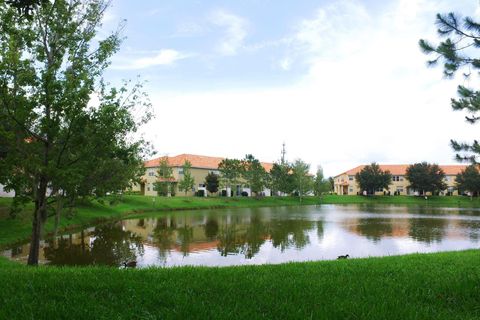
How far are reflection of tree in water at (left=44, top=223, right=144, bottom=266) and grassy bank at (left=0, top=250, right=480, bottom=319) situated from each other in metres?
9.55

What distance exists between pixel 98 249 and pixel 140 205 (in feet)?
89.4

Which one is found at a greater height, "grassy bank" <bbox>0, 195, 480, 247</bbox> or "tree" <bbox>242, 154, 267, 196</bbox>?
"tree" <bbox>242, 154, 267, 196</bbox>

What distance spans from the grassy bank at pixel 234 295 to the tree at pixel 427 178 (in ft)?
268

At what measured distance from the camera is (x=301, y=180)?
76.8m

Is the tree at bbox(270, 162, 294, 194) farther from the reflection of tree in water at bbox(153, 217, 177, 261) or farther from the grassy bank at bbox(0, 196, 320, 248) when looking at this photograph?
the reflection of tree in water at bbox(153, 217, 177, 261)

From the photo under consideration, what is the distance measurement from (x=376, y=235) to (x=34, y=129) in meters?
21.6

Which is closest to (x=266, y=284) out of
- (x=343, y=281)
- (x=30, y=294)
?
(x=343, y=281)

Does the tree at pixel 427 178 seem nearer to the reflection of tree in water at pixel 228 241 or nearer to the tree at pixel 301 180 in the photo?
the tree at pixel 301 180

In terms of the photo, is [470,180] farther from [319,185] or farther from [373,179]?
[319,185]

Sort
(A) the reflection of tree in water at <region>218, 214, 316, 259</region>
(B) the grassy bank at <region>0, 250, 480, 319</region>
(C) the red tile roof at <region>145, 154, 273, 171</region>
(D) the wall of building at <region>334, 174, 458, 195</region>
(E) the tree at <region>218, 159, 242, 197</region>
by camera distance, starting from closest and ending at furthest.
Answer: (B) the grassy bank at <region>0, 250, 480, 319</region>, (A) the reflection of tree in water at <region>218, 214, 316, 259</region>, (E) the tree at <region>218, 159, 242, 197</region>, (C) the red tile roof at <region>145, 154, 273, 171</region>, (D) the wall of building at <region>334, 174, 458, 195</region>

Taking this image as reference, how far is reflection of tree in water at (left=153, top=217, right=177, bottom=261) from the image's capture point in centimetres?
2016

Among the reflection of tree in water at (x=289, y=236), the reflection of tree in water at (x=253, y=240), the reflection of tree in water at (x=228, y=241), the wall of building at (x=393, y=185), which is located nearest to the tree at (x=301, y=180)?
the wall of building at (x=393, y=185)

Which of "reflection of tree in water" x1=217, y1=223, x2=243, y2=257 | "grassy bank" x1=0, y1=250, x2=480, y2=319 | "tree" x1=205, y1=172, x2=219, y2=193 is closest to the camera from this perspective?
"grassy bank" x1=0, y1=250, x2=480, y2=319

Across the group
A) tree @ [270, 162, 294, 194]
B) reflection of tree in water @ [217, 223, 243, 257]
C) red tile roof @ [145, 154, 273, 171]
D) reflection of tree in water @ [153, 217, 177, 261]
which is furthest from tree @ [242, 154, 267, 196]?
reflection of tree in water @ [217, 223, 243, 257]
